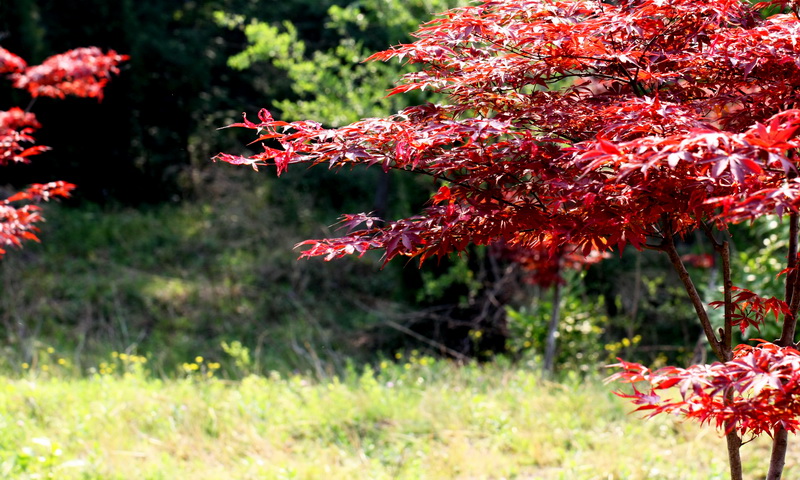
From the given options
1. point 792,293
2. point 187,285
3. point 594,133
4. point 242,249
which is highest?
point 594,133

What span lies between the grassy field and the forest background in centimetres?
103

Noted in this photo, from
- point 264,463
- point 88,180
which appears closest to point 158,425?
point 264,463

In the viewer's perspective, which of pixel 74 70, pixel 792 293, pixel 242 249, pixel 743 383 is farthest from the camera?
pixel 242 249

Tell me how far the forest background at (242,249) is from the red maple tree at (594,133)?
3287 millimetres

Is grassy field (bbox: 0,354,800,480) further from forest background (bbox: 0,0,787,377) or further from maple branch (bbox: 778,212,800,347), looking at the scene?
maple branch (bbox: 778,212,800,347)

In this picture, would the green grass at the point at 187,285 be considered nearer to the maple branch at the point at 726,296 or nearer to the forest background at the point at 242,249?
the forest background at the point at 242,249

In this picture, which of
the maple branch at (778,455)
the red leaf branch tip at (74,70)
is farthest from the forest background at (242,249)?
the maple branch at (778,455)

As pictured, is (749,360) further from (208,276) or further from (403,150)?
(208,276)

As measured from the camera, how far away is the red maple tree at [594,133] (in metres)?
1.99

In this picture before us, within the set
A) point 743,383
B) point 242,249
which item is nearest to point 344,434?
point 743,383

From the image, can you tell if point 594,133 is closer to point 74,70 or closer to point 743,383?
point 743,383

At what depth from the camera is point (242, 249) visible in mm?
11828

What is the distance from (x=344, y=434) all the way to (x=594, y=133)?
287 centimetres

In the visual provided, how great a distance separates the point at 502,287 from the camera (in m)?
7.48
